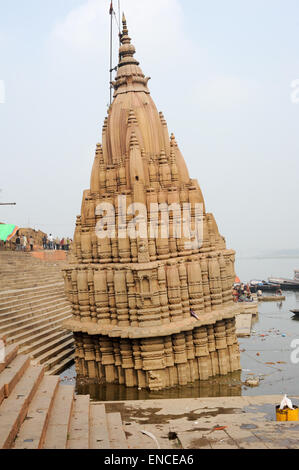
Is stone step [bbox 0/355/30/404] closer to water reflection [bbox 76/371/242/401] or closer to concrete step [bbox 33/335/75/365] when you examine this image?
water reflection [bbox 76/371/242/401]

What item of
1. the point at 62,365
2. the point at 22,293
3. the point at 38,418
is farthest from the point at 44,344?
the point at 38,418

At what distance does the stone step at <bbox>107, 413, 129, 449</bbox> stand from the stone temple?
3150 millimetres

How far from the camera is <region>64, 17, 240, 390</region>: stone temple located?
447 inches

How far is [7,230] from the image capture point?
24.7m

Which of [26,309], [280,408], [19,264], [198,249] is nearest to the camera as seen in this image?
[280,408]

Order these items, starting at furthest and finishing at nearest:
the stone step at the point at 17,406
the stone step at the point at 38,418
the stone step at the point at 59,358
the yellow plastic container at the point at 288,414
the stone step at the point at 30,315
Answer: the stone step at the point at 30,315 < the stone step at the point at 59,358 < the yellow plastic container at the point at 288,414 < the stone step at the point at 38,418 < the stone step at the point at 17,406

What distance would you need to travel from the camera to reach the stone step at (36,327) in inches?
477

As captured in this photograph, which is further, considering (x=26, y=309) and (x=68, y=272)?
(x=26, y=309)

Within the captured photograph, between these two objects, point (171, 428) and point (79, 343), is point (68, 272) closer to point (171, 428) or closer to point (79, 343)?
point (79, 343)

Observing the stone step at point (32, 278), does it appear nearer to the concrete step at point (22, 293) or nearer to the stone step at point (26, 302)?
the concrete step at point (22, 293)

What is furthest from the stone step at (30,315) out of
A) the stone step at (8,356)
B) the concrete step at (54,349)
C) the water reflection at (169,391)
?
the stone step at (8,356)

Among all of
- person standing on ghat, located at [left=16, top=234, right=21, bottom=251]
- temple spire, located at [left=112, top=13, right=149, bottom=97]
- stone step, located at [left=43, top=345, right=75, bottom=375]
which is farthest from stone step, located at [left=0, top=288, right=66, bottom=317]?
person standing on ghat, located at [left=16, top=234, right=21, bottom=251]

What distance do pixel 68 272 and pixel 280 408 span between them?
684 centimetres
